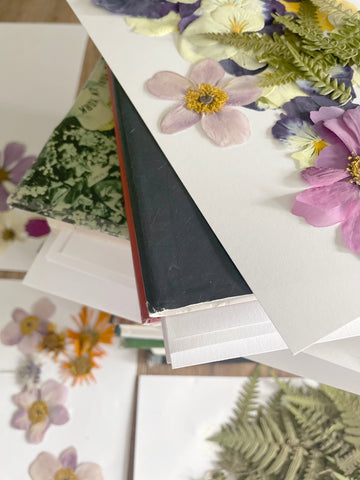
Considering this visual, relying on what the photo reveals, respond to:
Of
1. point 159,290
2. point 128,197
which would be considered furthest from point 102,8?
point 159,290

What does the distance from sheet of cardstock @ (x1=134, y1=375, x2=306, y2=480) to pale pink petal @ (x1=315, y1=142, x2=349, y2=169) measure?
492 millimetres

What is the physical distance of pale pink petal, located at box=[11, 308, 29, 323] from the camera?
91 cm

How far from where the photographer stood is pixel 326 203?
44 cm

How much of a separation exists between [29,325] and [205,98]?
56 centimetres

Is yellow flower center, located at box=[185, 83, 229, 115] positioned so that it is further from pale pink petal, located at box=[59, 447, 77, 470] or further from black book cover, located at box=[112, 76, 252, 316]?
pale pink petal, located at box=[59, 447, 77, 470]

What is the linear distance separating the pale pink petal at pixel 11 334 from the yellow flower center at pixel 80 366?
4.3 inches

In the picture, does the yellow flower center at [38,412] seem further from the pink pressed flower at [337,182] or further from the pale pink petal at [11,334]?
the pink pressed flower at [337,182]

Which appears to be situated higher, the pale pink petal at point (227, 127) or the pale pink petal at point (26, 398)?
the pale pink petal at point (227, 127)

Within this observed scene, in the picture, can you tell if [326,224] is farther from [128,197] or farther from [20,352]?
[20,352]

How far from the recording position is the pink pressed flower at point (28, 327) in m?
0.89

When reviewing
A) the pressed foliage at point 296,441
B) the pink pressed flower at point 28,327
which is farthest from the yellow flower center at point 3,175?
the pressed foliage at point 296,441

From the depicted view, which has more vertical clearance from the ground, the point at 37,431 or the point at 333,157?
the point at 333,157

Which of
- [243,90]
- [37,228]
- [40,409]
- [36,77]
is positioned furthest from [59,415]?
[36,77]

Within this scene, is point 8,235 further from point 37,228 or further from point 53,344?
point 53,344
